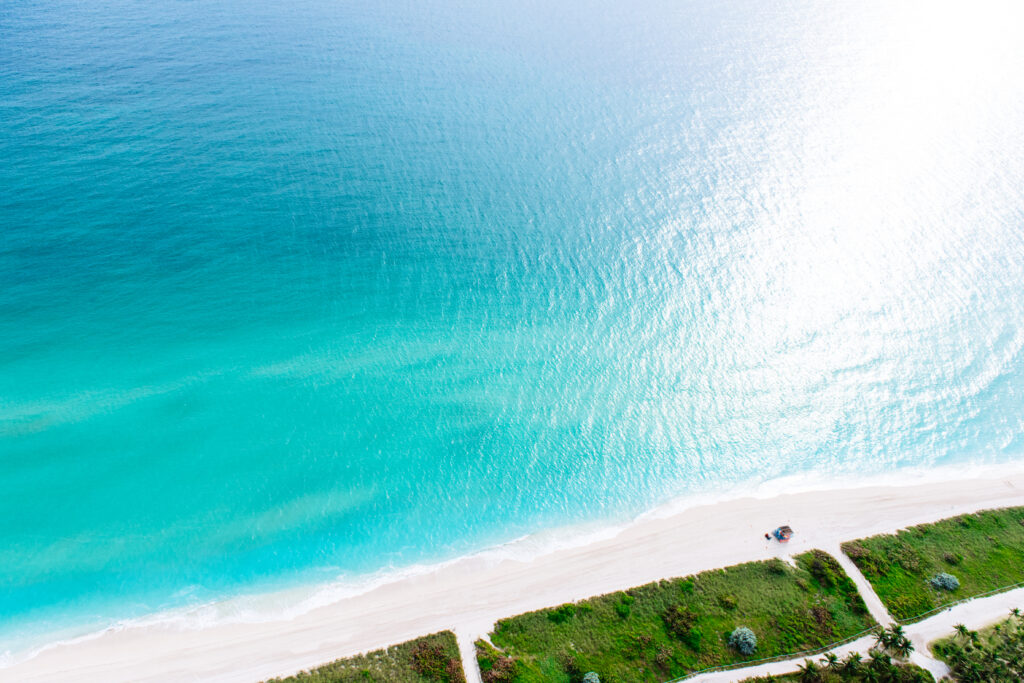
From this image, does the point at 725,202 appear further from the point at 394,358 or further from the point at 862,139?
the point at 394,358

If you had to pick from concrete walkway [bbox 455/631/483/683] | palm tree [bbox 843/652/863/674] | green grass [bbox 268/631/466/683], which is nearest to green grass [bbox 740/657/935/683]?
palm tree [bbox 843/652/863/674]

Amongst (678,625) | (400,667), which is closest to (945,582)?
(678,625)

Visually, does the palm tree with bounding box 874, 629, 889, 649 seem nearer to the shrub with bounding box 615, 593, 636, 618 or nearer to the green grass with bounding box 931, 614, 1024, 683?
the green grass with bounding box 931, 614, 1024, 683

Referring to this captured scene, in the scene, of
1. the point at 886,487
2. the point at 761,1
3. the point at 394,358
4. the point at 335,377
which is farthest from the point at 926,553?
the point at 761,1

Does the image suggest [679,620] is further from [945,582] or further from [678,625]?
[945,582]

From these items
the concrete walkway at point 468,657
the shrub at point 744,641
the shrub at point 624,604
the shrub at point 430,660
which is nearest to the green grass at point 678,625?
the shrub at point 624,604

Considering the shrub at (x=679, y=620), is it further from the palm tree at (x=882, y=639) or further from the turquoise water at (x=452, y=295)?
the palm tree at (x=882, y=639)
